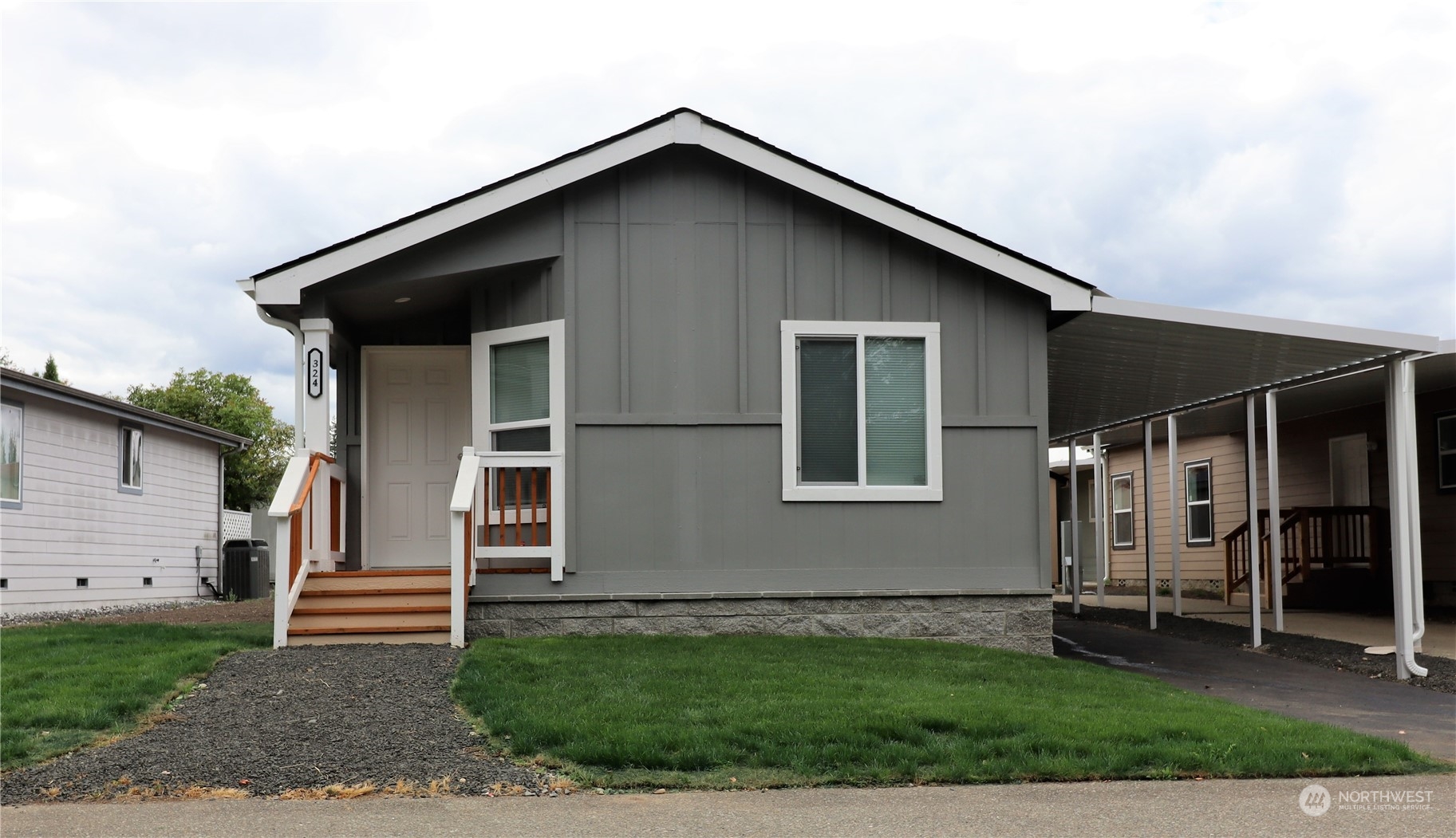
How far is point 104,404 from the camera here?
17.0 metres

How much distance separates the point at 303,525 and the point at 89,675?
7.93 ft

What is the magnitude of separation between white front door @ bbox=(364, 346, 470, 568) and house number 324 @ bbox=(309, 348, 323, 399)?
1.50 m

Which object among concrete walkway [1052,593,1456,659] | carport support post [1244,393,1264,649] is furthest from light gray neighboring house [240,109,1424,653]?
concrete walkway [1052,593,1456,659]

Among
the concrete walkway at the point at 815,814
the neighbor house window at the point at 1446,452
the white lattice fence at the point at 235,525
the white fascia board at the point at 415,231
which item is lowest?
the concrete walkway at the point at 815,814

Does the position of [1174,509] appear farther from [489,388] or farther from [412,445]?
[412,445]

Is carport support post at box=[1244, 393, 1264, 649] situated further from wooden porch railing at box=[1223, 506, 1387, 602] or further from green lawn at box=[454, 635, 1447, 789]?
green lawn at box=[454, 635, 1447, 789]

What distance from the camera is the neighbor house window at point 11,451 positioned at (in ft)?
48.6

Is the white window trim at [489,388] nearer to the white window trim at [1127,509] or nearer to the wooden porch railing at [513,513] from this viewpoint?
the wooden porch railing at [513,513]

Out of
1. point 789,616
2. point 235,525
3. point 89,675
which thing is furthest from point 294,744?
point 235,525

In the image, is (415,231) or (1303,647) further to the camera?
(1303,647)

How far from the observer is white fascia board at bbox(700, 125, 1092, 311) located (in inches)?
399

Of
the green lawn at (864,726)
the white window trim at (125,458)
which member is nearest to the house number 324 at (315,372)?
the green lawn at (864,726)

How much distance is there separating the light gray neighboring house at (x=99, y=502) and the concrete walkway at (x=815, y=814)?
11.0 m

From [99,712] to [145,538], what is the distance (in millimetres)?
13284
